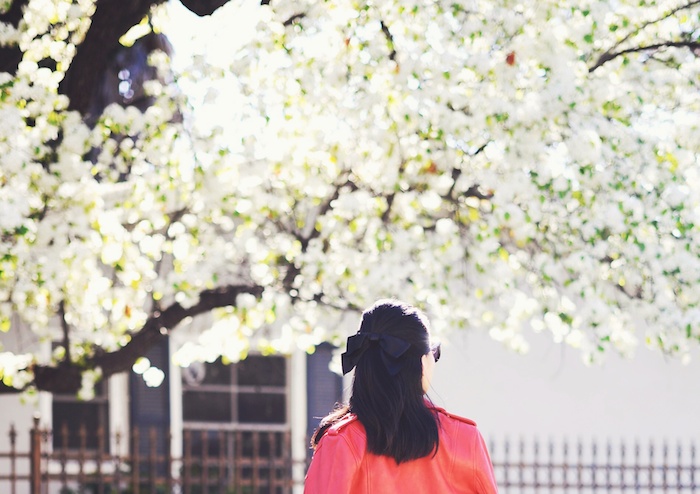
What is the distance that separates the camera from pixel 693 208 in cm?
690

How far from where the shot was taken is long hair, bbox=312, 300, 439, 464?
307cm

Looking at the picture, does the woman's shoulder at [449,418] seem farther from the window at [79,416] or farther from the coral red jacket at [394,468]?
the window at [79,416]

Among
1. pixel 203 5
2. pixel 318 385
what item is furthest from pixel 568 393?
pixel 203 5

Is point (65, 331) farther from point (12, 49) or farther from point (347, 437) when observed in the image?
point (347, 437)

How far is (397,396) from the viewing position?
3074 mm

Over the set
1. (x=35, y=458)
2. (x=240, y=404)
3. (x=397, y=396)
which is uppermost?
(x=397, y=396)

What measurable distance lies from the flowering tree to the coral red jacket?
3.43 m

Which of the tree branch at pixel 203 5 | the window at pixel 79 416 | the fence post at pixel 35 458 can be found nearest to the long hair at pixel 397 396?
the tree branch at pixel 203 5

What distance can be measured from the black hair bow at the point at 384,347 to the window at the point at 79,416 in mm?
8504

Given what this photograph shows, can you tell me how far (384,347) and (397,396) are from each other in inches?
6.2

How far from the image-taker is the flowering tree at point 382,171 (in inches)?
258

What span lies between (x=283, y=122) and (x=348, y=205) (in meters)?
0.96

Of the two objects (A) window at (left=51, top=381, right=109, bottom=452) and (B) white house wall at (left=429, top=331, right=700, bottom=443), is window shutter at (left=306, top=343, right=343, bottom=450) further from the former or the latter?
(A) window at (left=51, top=381, right=109, bottom=452)

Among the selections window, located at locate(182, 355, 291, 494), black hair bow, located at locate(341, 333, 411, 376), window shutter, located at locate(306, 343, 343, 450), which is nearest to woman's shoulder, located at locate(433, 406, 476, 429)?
black hair bow, located at locate(341, 333, 411, 376)
